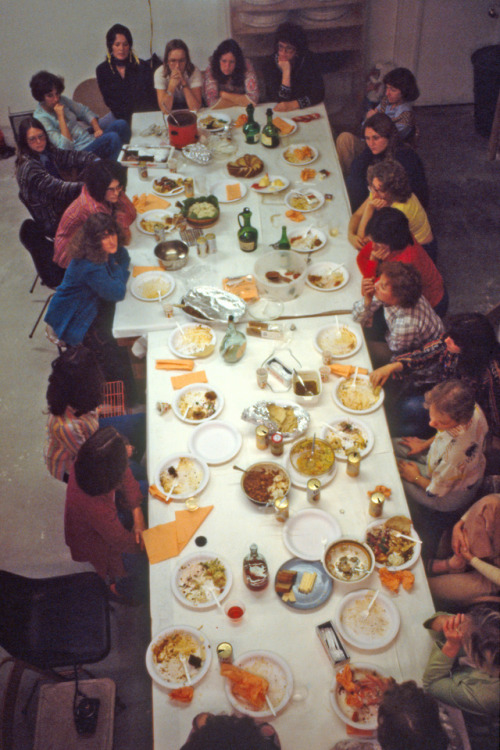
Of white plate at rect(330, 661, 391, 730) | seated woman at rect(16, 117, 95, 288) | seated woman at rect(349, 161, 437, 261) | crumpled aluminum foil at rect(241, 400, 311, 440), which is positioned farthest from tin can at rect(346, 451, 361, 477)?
seated woman at rect(16, 117, 95, 288)

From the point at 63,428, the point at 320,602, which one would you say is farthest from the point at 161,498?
the point at 320,602

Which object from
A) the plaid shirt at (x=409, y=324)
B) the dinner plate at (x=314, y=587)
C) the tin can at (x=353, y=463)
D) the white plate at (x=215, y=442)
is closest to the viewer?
the dinner plate at (x=314, y=587)

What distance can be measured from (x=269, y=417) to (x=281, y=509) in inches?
23.5

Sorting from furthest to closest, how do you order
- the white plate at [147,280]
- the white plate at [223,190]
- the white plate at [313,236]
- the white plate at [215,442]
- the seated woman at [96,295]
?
the white plate at [223,190] < the white plate at [313,236] < the white plate at [147,280] < the seated woman at [96,295] < the white plate at [215,442]

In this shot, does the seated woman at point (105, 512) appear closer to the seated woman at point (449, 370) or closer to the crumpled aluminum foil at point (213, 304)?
the crumpled aluminum foil at point (213, 304)

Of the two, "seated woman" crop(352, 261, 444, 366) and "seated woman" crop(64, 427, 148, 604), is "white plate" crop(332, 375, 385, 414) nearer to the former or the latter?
"seated woman" crop(352, 261, 444, 366)

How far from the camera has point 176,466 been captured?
3.12 metres

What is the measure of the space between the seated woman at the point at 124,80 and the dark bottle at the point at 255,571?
4.80 m

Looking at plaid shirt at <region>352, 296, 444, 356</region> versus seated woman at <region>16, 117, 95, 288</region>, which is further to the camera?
seated woman at <region>16, 117, 95, 288</region>

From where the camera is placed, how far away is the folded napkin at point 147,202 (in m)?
4.68

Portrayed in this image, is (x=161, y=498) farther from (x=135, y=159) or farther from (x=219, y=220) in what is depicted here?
(x=135, y=159)

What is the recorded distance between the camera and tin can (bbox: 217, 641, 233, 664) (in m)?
2.40

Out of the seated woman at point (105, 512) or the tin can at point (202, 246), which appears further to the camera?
the tin can at point (202, 246)

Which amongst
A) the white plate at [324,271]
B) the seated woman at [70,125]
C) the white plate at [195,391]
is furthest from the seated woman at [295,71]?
the white plate at [195,391]
